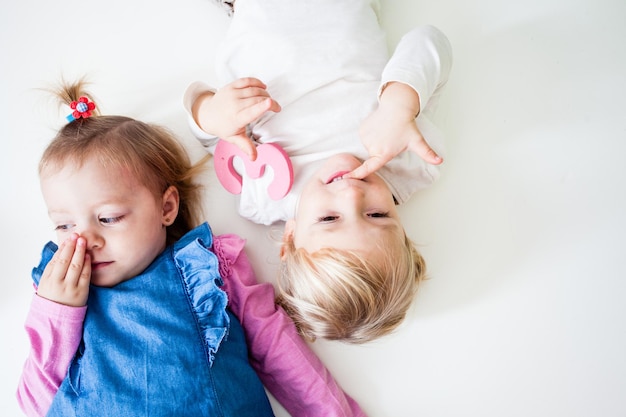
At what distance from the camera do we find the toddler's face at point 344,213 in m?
0.79

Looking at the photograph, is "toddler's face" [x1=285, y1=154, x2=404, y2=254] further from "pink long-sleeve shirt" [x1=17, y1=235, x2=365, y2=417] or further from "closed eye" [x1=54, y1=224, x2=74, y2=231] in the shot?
"closed eye" [x1=54, y1=224, x2=74, y2=231]

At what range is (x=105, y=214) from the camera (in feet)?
2.68

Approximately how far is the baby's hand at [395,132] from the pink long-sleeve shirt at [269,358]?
1.10 ft

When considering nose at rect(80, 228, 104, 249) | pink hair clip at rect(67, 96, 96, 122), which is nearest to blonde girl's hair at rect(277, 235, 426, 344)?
nose at rect(80, 228, 104, 249)

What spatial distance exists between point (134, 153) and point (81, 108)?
0.15 metres

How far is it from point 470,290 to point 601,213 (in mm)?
377

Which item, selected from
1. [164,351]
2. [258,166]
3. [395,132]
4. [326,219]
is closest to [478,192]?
[395,132]

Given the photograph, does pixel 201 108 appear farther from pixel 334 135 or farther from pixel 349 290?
pixel 349 290

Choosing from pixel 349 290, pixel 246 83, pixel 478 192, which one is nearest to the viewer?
pixel 349 290

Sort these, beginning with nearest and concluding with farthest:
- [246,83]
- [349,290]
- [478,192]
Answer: [349,290] → [246,83] → [478,192]

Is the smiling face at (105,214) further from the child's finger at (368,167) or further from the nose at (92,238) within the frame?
the child's finger at (368,167)

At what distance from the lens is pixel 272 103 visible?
33.6 inches

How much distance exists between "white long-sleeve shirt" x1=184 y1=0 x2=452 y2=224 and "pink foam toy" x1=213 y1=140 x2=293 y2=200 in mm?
29

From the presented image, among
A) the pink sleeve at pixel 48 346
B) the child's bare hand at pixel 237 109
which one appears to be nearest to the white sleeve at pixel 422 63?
the child's bare hand at pixel 237 109
